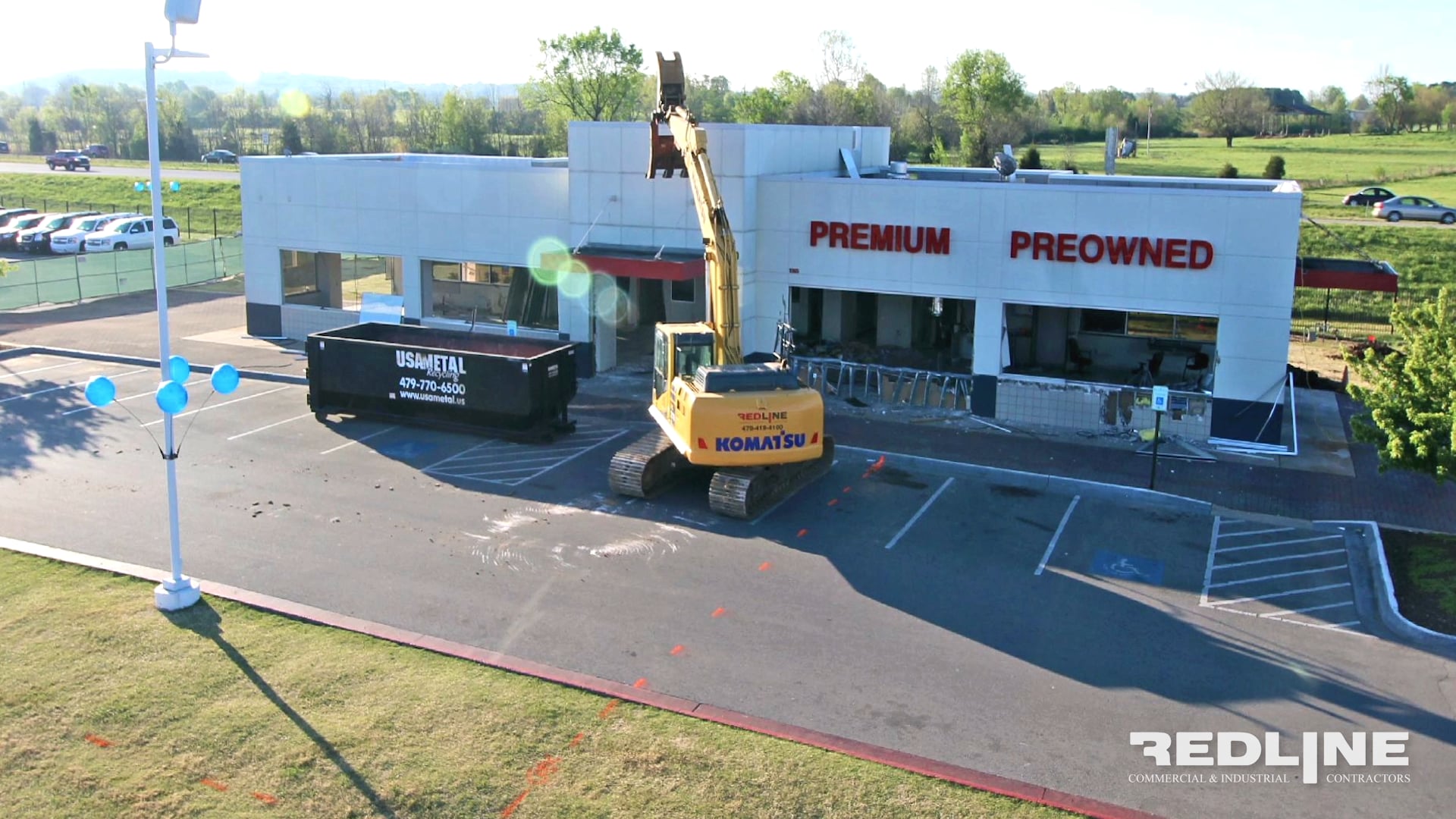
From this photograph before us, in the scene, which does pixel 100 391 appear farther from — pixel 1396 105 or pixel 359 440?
pixel 1396 105

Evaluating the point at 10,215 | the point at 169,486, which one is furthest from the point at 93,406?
the point at 10,215

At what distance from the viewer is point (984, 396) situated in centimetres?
2561

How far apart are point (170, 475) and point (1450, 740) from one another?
1444 cm

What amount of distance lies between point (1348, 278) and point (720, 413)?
602 inches

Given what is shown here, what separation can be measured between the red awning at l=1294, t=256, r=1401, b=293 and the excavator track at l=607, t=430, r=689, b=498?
1376cm

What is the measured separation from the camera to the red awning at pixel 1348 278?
25.1 m

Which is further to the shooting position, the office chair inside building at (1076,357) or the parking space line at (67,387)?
the office chair inside building at (1076,357)

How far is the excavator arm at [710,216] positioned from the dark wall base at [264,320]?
1367 centimetres

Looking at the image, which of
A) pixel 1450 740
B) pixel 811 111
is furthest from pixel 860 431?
pixel 811 111

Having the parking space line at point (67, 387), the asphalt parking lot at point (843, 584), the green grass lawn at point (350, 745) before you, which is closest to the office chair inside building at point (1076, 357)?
the asphalt parking lot at point (843, 584)

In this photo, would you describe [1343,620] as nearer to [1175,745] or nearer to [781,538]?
[1175,745]

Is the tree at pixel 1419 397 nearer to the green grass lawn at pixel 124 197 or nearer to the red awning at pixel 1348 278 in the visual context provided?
the red awning at pixel 1348 278

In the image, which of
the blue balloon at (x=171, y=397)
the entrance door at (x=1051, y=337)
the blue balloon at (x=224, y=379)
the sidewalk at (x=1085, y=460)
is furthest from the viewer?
the entrance door at (x=1051, y=337)

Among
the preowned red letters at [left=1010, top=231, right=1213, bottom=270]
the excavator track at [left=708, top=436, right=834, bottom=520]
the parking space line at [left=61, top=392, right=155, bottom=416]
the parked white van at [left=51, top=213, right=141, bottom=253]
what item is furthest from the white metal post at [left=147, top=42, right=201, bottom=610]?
the parked white van at [left=51, top=213, right=141, bottom=253]
